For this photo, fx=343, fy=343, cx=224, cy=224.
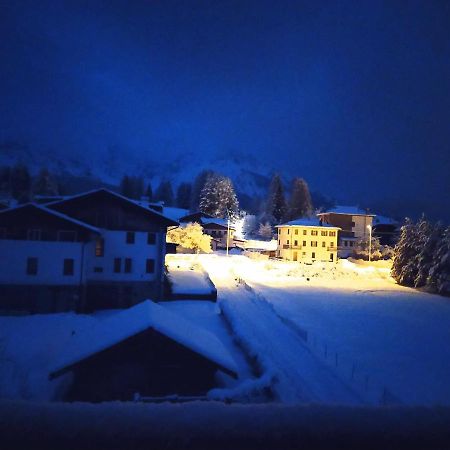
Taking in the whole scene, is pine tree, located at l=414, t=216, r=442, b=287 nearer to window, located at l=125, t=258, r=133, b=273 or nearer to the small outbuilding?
window, located at l=125, t=258, r=133, b=273

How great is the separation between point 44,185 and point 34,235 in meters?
51.3

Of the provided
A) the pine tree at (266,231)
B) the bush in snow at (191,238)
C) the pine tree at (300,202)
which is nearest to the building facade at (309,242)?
the bush in snow at (191,238)

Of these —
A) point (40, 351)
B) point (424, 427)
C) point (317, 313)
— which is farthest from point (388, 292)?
point (424, 427)

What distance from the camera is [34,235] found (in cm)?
2322

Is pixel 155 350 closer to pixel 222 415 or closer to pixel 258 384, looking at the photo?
pixel 258 384

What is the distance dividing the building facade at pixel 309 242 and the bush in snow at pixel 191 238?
49.3ft

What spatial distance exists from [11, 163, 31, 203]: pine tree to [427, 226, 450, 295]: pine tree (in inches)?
2679

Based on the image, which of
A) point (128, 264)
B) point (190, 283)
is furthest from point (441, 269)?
point (128, 264)

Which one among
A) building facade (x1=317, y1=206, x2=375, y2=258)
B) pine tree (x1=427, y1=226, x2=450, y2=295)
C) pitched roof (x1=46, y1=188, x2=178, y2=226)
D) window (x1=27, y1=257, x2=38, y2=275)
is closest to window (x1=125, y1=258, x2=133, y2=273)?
pitched roof (x1=46, y1=188, x2=178, y2=226)

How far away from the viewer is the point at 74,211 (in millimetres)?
26281

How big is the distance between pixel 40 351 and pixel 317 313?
18.4 metres

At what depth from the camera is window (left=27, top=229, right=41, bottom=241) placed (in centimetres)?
2312

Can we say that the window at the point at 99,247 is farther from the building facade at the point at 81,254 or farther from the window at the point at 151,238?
the window at the point at 151,238

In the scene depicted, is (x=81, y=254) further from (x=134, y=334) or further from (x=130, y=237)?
(x=134, y=334)
